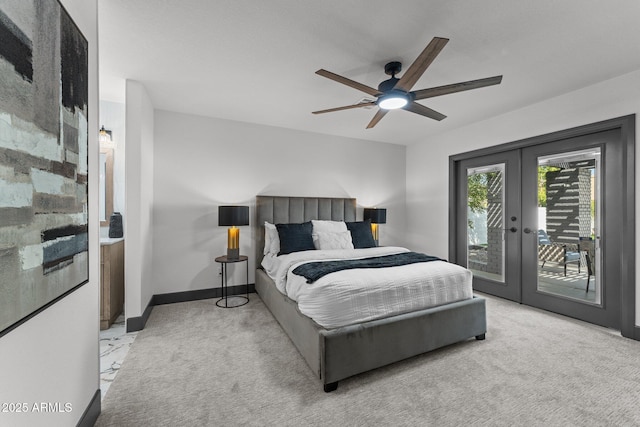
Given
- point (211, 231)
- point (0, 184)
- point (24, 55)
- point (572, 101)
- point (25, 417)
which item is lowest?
point (25, 417)

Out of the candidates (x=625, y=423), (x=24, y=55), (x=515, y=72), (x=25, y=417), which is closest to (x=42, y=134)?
(x=24, y=55)

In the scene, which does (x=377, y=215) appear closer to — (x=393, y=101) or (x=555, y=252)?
(x=555, y=252)

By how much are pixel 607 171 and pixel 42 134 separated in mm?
4529

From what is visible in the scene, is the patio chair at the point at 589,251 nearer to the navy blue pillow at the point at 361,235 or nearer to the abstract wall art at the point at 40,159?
the navy blue pillow at the point at 361,235

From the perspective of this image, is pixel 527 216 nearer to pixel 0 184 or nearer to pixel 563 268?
pixel 563 268

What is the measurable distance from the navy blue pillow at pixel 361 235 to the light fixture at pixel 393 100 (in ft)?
6.49

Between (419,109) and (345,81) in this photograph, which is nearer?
(345,81)

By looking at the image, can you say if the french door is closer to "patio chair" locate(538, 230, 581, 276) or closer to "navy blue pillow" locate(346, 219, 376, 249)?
"patio chair" locate(538, 230, 581, 276)

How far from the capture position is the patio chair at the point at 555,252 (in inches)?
126

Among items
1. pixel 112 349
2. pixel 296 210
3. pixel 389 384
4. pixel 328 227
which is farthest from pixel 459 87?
pixel 112 349

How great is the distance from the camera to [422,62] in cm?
179

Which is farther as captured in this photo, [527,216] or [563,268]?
[527,216]

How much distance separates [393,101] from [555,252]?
2844 mm

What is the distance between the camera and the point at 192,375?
2.05 metres
